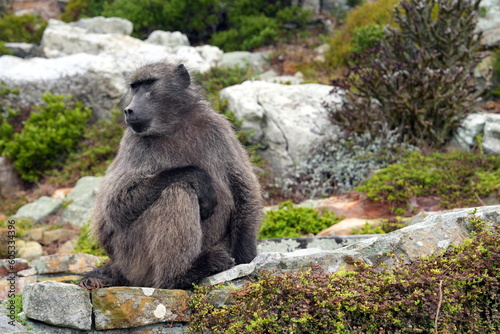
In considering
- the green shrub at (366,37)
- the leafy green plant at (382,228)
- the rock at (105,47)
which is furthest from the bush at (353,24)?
the leafy green plant at (382,228)

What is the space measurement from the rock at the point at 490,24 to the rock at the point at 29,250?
30.4ft

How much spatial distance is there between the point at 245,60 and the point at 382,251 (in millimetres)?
10456

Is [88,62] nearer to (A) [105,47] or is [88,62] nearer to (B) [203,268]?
(A) [105,47]

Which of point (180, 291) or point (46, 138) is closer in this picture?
point (180, 291)

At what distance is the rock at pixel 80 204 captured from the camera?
8.44m

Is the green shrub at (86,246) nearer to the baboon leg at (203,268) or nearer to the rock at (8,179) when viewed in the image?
the baboon leg at (203,268)

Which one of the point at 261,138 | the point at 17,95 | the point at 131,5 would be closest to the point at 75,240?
the point at 261,138

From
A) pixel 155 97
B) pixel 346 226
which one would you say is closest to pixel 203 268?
pixel 155 97

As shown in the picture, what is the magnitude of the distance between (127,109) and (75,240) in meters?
4.12

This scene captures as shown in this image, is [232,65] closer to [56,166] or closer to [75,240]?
[56,166]

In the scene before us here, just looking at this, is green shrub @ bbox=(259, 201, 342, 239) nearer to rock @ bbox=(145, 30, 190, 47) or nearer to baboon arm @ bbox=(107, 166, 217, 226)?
baboon arm @ bbox=(107, 166, 217, 226)

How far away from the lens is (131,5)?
16.2m

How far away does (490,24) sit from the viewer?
38.9ft

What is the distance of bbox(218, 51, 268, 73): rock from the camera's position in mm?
13305
